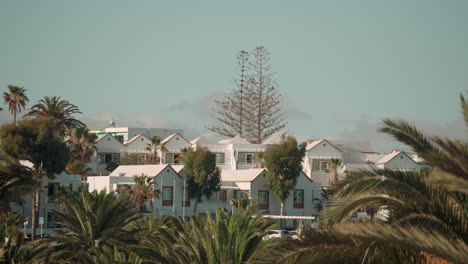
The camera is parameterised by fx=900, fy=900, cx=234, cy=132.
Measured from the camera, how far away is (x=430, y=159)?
13.3 meters

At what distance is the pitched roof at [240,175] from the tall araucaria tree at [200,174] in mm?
2378

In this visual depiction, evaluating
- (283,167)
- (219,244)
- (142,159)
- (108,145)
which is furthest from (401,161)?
(219,244)

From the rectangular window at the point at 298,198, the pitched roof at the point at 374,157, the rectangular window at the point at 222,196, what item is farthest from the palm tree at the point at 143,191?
the pitched roof at the point at 374,157

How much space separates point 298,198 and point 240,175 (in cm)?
633

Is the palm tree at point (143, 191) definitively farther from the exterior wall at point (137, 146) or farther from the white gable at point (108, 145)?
the exterior wall at point (137, 146)

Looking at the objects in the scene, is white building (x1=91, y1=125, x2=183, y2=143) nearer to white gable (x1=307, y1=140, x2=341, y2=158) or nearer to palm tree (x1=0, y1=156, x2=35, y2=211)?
white gable (x1=307, y1=140, x2=341, y2=158)

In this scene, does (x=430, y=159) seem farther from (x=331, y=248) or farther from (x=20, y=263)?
(x=20, y=263)

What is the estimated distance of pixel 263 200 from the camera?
292 feet

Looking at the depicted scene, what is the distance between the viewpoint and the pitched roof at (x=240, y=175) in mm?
89312

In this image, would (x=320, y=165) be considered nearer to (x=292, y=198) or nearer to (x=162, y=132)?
(x=292, y=198)

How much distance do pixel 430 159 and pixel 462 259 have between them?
1879 millimetres

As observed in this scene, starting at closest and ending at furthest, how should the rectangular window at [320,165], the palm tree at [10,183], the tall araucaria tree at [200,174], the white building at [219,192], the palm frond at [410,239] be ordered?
the palm frond at [410,239]
the palm tree at [10,183]
the white building at [219,192]
the tall araucaria tree at [200,174]
the rectangular window at [320,165]

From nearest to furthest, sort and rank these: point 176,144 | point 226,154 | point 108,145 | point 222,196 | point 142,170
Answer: point 142,170 < point 222,196 < point 226,154 < point 176,144 < point 108,145

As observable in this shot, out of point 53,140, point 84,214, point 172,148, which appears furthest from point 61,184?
point 84,214
